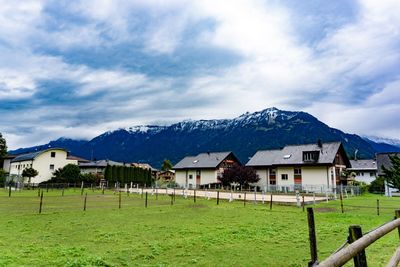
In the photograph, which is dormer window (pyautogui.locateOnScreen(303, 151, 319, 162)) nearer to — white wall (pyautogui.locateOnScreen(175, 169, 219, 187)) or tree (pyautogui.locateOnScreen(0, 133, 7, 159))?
white wall (pyautogui.locateOnScreen(175, 169, 219, 187))

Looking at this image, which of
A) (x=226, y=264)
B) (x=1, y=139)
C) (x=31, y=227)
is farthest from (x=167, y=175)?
(x=226, y=264)

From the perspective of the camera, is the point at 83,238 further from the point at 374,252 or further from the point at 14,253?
the point at 374,252

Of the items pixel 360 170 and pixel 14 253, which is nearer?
pixel 14 253

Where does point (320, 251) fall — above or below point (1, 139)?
below

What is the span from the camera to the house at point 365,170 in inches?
3132

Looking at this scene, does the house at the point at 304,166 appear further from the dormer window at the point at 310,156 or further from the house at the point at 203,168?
the house at the point at 203,168

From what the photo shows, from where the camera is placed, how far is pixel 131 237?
12273mm

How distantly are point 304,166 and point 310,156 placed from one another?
205 cm

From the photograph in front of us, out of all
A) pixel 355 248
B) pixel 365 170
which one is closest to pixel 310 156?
pixel 365 170

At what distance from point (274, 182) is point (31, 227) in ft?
168

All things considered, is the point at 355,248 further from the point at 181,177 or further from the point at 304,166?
the point at 181,177

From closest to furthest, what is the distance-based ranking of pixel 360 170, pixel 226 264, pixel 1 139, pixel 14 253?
pixel 226 264
pixel 14 253
pixel 1 139
pixel 360 170

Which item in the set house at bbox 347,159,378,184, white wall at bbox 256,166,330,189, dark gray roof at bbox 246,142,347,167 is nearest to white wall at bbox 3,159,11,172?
dark gray roof at bbox 246,142,347,167

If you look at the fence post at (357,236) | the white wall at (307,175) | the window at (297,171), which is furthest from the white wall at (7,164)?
the fence post at (357,236)
